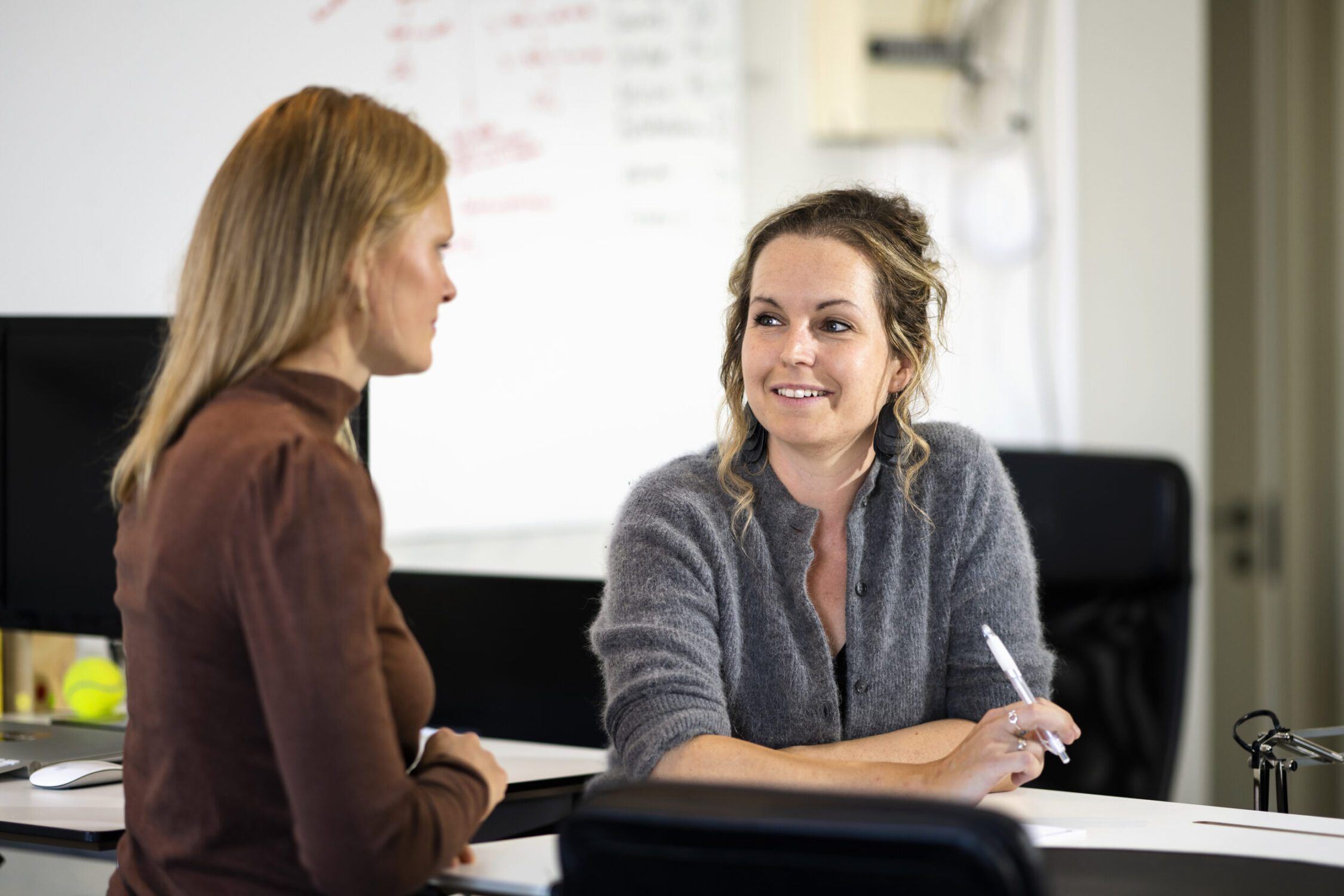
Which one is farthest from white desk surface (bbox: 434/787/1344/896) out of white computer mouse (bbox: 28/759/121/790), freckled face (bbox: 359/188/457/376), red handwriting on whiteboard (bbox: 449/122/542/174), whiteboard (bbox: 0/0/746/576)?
red handwriting on whiteboard (bbox: 449/122/542/174)

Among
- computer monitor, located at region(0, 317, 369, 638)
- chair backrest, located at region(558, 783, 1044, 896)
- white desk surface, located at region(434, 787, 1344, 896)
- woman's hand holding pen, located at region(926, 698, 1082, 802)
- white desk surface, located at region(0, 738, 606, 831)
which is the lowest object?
white desk surface, located at region(0, 738, 606, 831)

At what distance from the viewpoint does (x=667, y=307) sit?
2992mm

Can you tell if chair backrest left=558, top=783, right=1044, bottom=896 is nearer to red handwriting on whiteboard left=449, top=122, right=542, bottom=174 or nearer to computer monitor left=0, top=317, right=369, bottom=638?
computer monitor left=0, top=317, right=369, bottom=638

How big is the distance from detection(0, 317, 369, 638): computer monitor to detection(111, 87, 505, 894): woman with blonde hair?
775mm

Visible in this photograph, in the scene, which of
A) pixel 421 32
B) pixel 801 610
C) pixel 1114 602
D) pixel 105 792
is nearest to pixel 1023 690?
pixel 801 610

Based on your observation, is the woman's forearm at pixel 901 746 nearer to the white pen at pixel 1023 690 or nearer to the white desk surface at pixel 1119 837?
the white desk surface at pixel 1119 837

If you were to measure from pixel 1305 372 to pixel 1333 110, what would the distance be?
691mm

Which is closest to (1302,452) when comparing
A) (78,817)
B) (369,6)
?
(369,6)

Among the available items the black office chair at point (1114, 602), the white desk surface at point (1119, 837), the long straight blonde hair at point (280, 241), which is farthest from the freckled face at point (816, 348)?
the black office chair at point (1114, 602)

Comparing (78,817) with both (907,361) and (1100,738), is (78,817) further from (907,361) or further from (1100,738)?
(1100,738)

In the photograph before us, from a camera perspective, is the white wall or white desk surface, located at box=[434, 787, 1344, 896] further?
the white wall

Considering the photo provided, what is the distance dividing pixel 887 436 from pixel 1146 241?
196 cm

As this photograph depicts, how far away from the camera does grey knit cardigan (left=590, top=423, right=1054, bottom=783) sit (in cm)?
154

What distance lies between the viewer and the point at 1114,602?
235 centimetres
